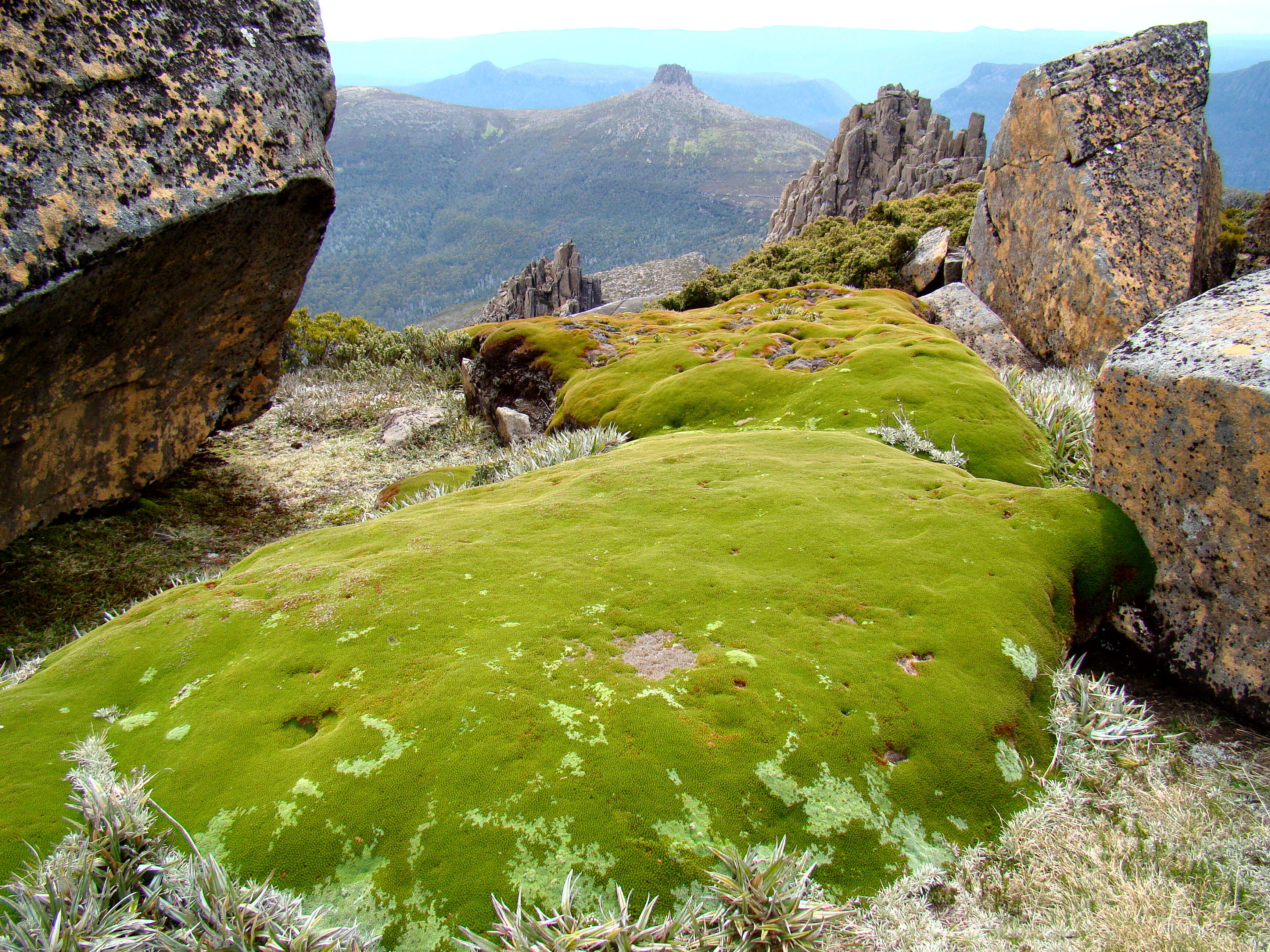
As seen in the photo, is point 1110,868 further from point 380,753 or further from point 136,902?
point 136,902

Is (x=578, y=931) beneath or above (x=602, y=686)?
beneath

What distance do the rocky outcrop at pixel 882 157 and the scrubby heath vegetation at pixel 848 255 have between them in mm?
28756

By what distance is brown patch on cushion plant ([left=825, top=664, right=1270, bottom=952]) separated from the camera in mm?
3125

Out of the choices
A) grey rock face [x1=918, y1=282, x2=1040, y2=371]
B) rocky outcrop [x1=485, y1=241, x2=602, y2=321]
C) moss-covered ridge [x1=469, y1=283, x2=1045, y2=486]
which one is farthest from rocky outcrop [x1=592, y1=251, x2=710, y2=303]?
moss-covered ridge [x1=469, y1=283, x2=1045, y2=486]

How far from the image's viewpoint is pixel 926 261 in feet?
63.0

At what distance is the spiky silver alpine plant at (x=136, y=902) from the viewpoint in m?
2.72

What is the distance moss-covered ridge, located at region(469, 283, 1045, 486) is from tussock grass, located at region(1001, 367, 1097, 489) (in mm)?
319

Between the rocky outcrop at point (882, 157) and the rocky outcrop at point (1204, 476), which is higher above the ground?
the rocky outcrop at point (882, 157)

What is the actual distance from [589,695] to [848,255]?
21104 mm

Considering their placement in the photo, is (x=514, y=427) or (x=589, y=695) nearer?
(x=589, y=695)

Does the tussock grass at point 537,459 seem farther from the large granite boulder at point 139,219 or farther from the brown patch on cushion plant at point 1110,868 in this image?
the brown patch on cushion plant at point 1110,868

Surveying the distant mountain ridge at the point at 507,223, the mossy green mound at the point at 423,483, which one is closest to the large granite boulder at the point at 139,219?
the mossy green mound at the point at 423,483

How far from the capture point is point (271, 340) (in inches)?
433

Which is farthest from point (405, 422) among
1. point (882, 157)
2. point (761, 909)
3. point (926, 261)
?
point (882, 157)
